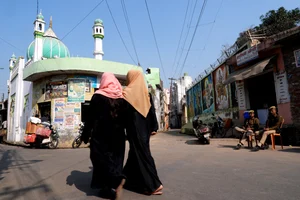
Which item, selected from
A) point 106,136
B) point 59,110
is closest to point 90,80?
point 59,110

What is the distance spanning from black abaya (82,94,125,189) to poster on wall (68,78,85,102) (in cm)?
1070

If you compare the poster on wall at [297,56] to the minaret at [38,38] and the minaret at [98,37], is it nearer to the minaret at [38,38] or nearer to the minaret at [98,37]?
the minaret at [98,37]

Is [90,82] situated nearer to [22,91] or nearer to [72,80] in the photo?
[72,80]

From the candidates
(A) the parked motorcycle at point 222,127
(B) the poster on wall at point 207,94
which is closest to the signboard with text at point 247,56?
(A) the parked motorcycle at point 222,127

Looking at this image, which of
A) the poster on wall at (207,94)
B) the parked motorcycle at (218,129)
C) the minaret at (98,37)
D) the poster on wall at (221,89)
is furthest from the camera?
the minaret at (98,37)

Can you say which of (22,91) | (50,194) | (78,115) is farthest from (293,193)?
(22,91)

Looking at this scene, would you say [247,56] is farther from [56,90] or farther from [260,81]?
[56,90]

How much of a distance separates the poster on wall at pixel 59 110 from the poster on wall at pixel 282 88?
439 inches

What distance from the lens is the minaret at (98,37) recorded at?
62.5 feet

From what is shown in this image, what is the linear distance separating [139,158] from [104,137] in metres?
0.55

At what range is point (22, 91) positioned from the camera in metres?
17.5

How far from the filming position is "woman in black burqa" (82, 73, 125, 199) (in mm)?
2795

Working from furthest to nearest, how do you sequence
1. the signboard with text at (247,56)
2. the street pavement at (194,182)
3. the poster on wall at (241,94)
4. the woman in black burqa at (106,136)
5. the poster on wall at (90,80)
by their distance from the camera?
the poster on wall at (90,80)
the poster on wall at (241,94)
the signboard with text at (247,56)
the woman in black burqa at (106,136)
the street pavement at (194,182)

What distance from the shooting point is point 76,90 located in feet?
43.7
